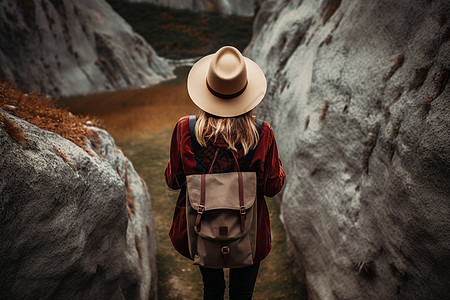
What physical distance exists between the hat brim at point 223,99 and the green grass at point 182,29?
15265 mm

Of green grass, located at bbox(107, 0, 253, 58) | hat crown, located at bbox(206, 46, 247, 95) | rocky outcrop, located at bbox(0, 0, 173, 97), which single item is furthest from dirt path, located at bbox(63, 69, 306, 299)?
green grass, located at bbox(107, 0, 253, 58)

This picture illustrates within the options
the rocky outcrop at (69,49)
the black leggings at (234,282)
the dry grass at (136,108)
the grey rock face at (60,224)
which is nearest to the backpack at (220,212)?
the black leggings at (234,282)

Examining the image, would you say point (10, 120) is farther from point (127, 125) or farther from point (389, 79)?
point (127, 125)

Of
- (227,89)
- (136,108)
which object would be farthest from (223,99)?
(136,108)

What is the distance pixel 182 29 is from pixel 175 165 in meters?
21.5

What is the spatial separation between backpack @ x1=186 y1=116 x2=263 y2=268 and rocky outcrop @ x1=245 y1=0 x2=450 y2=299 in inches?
46.0

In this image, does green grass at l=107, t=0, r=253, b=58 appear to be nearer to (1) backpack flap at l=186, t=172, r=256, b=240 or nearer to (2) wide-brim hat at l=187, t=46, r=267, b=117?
(2) wide-brim hat at l=187, t=46, r=267, b=117

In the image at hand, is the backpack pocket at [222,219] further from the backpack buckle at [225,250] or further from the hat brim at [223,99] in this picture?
the hat brim at [223,99]

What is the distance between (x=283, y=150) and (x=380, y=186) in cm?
247

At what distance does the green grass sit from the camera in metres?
18.6

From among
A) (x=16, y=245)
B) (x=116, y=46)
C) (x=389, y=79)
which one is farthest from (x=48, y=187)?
(x=116, y=46)

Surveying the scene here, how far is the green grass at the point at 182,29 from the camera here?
732 inches

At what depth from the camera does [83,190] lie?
2.10 metres

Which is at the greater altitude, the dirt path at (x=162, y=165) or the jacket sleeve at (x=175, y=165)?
the jacket sleeve at (x=175, y=165)
